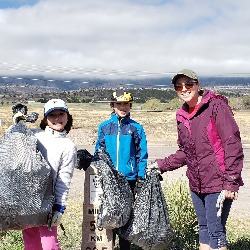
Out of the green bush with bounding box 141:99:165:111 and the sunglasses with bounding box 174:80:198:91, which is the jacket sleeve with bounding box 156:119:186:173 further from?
the green bush with bounding box 141:99:165:111

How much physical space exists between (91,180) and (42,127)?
0.85 meters

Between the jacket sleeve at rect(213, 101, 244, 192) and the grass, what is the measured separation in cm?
183

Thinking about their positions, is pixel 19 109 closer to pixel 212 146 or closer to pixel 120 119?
pixel 120 119

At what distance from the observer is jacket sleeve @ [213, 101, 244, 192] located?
3.38m

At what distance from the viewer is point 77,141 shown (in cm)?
1791

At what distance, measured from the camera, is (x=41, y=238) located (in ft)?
11.3

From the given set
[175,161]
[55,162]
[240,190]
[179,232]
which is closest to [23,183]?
[55,162]

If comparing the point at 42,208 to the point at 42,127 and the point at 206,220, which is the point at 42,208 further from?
the point at 206,220

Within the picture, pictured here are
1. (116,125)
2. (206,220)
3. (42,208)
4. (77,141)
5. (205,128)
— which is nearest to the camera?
(42,208)

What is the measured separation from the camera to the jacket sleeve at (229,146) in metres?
3.38

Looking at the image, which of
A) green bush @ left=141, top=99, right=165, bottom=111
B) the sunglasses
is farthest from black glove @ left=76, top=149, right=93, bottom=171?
green bush @ left=141, top=99, right=165, bottom=111

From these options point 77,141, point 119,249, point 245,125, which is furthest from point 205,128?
point 245,125

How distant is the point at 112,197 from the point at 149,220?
1.28ft

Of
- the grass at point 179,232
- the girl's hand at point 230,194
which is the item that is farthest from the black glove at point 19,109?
the grass at point 179,232
